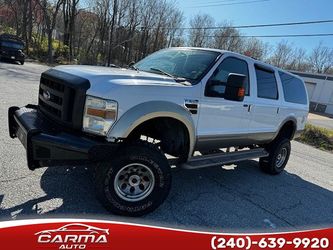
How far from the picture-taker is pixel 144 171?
3.89 metres

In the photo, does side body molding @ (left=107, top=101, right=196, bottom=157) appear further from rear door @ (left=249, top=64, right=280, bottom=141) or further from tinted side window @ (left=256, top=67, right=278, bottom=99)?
tinted side window @ (left=256, top=67, right=278, bottom=99)

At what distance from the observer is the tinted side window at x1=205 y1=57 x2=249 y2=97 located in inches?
180

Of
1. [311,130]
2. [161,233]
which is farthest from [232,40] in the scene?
[161,233]

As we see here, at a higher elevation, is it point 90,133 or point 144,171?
point 90,133

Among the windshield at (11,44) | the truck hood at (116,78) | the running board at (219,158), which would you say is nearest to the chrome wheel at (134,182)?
the running board at (219,158)

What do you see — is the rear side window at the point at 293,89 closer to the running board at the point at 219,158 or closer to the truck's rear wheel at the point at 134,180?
the running board at the point at 219,158

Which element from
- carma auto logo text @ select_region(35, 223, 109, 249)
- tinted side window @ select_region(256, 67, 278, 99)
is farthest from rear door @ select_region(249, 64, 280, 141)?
carma auto logo text @ select_region(35, 223, 109, 249)

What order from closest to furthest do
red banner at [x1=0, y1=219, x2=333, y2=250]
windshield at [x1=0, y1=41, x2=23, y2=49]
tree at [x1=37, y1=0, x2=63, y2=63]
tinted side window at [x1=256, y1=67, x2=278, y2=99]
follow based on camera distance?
1. red banner at [x1=0, y1=219, x2=333, y2=250]
2. tinted side window at [x1=256, y1=67, x2=278, y2=99]
3. windshield at [x1=0, y1=41, x2=23, y2=49]
4. tree at [x1=37, y1=0, x2=63, y2=63]

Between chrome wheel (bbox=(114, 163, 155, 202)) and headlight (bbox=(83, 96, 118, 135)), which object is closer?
headlight (bbox=(83, 96, 118, 135))

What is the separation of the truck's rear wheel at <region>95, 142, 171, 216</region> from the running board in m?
0.58

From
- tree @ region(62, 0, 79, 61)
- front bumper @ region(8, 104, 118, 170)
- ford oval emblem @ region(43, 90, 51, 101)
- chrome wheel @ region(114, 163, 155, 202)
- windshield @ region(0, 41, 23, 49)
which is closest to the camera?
front bumper @ region(8, 104, 118, 170)

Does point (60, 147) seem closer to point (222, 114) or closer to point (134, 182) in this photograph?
point (134, 182)

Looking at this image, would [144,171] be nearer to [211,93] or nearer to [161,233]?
[161,233]

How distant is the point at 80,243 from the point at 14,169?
2.54 m
